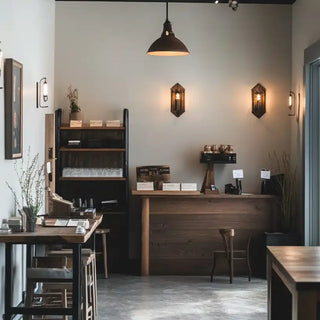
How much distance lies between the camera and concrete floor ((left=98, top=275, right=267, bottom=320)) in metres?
6.59

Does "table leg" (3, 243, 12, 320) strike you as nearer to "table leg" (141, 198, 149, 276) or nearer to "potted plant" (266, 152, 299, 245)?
"table leg" (141, 198, 149, 276)

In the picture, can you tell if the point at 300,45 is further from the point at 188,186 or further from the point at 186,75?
the point at 188,186

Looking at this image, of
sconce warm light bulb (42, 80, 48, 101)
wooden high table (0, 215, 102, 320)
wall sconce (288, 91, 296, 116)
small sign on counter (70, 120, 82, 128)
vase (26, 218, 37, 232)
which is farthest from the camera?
wall sconce (288, 91, 296, 116)

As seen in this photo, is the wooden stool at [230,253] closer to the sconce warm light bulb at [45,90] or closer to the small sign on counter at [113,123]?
the small sign on counter at [113,123]

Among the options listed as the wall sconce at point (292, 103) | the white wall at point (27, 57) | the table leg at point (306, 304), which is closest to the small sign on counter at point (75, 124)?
the white wall at point (27, 57)

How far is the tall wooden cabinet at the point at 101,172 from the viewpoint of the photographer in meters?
8.58

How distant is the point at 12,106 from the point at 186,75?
3481 mm

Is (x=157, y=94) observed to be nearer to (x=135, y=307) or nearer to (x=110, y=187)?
(x=110, y=187)

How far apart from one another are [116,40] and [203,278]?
3.14m

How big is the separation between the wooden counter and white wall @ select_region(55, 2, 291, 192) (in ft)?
1.66

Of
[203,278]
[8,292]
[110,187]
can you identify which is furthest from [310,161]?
[8,292]

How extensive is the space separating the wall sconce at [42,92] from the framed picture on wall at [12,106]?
1.29 meters

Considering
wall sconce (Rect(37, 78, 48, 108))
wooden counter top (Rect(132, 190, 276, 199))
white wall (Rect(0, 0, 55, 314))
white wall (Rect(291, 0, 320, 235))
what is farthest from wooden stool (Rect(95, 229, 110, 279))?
white wall (Rect(291, 0, 320, 235))

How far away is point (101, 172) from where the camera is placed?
338 inches
